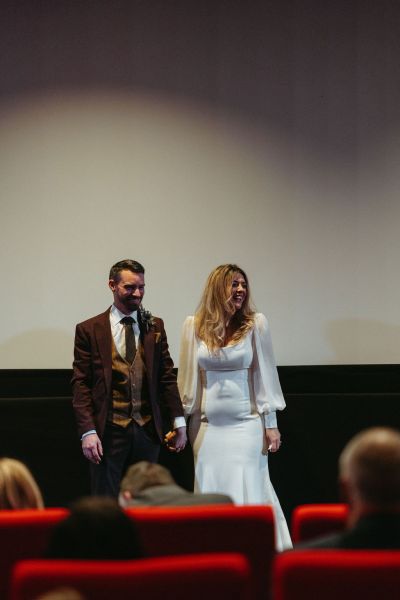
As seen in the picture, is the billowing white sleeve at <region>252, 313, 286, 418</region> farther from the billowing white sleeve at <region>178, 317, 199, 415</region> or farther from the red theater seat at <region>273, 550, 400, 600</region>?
the red theater seat at <region>273, 550, 400, 600</region>

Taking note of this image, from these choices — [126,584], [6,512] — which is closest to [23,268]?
[6,512]

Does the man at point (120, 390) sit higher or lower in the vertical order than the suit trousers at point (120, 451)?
higher

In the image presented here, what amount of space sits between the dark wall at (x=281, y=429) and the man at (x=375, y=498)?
141 inches

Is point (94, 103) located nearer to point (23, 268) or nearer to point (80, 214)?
point (80, 214)

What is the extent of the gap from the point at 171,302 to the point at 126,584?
13.0ft

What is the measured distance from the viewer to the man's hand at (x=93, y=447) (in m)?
4.63

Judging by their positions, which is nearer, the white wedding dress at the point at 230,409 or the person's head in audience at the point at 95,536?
the person's head in audience at the point at 95,536

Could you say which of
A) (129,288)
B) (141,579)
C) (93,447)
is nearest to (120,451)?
(93,447)

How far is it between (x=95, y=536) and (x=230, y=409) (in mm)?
2856

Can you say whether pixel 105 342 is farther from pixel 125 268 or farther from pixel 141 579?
pixel 141 579

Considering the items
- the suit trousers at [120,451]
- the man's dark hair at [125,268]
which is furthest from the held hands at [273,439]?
the man's dark hair at [125,268]

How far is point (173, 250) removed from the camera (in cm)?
576

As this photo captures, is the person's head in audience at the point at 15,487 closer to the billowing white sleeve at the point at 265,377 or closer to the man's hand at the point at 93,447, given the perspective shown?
the man's hand at the point at 93,447

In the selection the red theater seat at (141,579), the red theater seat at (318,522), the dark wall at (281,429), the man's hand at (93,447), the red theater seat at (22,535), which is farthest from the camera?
the dark wall at (281,429)
